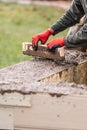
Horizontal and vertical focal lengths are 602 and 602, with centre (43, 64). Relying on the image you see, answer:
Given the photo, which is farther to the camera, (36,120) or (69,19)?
(69,19)

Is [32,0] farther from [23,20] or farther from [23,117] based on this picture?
[23,117]

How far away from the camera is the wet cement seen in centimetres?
450

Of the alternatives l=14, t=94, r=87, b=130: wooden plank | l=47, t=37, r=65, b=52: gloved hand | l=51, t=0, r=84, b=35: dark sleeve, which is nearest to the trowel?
l=47, t=37, r=65, b=52: gloved hand

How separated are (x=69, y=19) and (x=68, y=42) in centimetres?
66

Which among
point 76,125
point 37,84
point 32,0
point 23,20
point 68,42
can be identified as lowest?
point 76,125

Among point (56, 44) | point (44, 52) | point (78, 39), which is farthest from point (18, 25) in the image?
point (78, 39)

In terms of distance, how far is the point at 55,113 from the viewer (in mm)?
4461

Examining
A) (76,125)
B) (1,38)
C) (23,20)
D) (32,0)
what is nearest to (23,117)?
(76,125)

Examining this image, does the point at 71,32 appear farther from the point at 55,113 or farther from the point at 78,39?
the point at 55,113

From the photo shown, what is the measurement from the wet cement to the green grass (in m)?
3.53

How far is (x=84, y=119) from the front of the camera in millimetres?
4418

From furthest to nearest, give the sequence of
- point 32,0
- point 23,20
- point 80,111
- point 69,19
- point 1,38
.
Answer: point 32,0 → point 23,20 → point 1,38 → point 69,19 → point 80,111

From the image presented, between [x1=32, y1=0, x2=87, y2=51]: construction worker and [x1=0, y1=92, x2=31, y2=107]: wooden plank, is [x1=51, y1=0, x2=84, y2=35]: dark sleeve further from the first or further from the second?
[x1=0, y1=92, x2=31, y2=107]: wooden plank

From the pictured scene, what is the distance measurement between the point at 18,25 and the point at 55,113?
43.2ft
